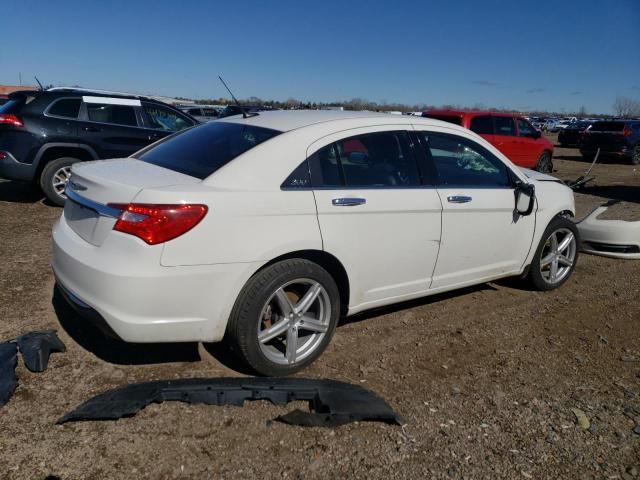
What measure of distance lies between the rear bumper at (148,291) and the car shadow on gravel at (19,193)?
644 centimetres

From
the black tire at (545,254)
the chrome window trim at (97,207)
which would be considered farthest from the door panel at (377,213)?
the black tire at (545,254)

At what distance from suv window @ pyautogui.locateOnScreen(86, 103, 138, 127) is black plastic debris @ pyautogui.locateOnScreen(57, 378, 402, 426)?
6.33 m

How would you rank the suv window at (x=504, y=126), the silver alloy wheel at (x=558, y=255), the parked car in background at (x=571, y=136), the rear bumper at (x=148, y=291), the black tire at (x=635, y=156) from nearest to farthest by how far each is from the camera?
the rear bumper at (x=148, y=291) < the silver alloy wheel at (x=558, y=255) < the suv window at (x=504, y=126) < the black tire at (x=635, y=156) < the parked car in background at (x=571, y=136)

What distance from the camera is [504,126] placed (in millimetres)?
13969

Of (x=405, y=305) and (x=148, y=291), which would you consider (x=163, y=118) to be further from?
(x=148, y=291)

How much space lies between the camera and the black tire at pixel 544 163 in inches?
603

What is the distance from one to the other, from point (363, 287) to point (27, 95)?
21.8 ft

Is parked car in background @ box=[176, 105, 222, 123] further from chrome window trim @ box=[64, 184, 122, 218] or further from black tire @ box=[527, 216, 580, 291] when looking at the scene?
chrome window trim @ box=[64, 184, 122, 218]

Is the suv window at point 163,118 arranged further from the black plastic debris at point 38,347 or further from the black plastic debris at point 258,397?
the black plastic debris at point 258,397

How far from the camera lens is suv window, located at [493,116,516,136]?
13750 mm

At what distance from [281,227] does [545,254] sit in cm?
307

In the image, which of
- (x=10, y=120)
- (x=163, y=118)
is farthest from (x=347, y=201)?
(x=163, y=118)

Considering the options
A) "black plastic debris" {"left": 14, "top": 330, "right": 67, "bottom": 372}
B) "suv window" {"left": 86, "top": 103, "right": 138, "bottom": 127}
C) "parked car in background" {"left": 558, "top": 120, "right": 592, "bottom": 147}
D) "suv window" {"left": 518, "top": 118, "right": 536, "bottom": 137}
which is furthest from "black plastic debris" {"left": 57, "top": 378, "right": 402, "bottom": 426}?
"parked car in background" {"left": 558, "top": 120, "right": 592, "bottom": 147}

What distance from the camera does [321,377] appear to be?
340 cm
